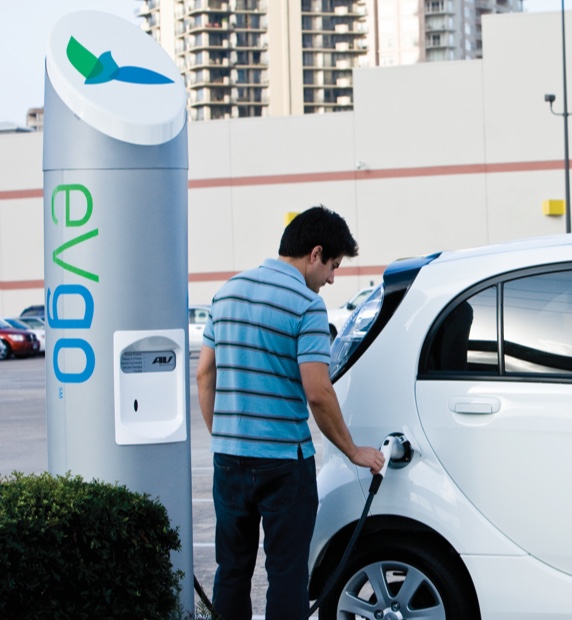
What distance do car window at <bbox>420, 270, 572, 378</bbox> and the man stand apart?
18.7 inches

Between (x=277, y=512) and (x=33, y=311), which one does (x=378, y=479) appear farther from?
(x=33, y=311)

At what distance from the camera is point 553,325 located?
4367 mm

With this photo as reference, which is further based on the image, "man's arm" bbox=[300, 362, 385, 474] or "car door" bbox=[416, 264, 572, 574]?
"car door" bbox=[416, 264, 572, 574]

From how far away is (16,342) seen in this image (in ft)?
112

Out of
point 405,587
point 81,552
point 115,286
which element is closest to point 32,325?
point 115,286

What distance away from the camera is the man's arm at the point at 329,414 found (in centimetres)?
405

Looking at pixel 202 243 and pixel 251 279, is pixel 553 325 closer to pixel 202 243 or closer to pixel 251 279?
pixel 251 279

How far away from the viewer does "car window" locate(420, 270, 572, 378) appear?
14.3ft

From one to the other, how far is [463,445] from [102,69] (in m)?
2.02

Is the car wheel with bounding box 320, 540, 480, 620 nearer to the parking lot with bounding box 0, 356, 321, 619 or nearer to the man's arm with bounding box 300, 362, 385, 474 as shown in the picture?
the man's arm with bounding box 300, 362, 385, 474

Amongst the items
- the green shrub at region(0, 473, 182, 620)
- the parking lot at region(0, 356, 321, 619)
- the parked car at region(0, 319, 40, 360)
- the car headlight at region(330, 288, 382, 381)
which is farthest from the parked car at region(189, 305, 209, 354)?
the green shrub at region(0, 473, 182, 620)

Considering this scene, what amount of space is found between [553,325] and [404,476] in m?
0.78

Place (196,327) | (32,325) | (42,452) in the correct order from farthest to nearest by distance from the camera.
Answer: (32,325) → (196,327) → (42,452)

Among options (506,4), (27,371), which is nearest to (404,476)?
(27,371)
